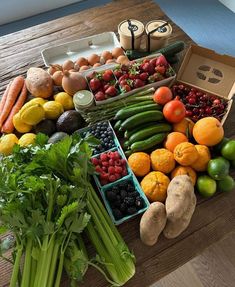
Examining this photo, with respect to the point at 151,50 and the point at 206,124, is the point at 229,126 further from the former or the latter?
the point at 151,50

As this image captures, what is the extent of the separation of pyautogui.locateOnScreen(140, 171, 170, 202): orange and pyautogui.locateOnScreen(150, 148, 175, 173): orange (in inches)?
1.3

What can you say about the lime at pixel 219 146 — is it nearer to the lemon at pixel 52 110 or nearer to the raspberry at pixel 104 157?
the raspberry at pixel 104 157

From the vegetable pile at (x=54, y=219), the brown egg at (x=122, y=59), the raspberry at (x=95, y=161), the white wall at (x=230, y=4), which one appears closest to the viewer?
the vegetable pile at (x=54, y=219)

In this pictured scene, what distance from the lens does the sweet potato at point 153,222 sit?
0.78 meters

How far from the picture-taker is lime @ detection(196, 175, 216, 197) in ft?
2.90

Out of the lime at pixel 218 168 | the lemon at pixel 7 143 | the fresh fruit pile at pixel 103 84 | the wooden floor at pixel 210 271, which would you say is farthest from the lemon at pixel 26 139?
the wooden floor at pixel 210 271

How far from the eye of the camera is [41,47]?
1.39 m

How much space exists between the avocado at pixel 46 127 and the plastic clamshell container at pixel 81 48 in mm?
393

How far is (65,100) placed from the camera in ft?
3.66

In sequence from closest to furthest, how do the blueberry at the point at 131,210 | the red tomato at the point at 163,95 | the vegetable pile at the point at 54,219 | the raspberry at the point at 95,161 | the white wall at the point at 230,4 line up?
the vegetable pile at the point at 54,219 → the blueberry at the point at 131,210 → the raspberry at the point at 95,161 → the red tomato at the point at 163,95 → the white wall at the point at 230,4

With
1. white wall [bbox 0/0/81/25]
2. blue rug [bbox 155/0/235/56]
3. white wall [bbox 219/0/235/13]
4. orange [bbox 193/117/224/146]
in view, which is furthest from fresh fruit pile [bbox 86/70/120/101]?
white wall [bbox 219/0/235/13]

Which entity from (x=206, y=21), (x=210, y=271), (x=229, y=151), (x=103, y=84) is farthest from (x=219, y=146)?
(x=206, y=21)

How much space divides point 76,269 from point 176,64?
3.06 feet

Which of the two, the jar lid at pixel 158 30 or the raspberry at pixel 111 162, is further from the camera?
the jar lid at pixel 158 30
